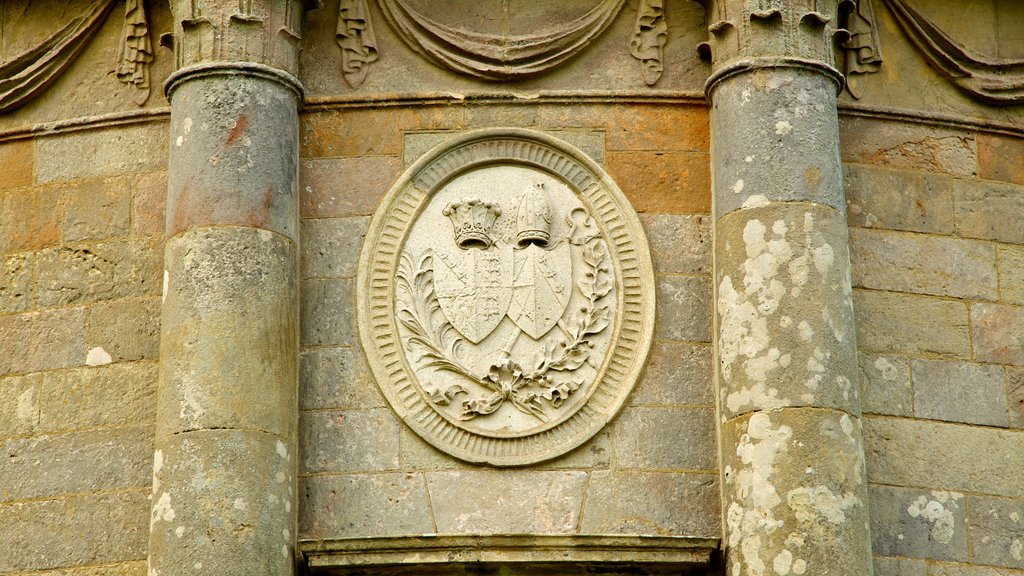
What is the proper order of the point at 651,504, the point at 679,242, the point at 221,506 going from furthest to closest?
the point at 679,242 < the point at 651,504 < the point at 221,506

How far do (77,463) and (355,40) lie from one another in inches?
118

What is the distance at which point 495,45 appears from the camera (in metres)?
11.0

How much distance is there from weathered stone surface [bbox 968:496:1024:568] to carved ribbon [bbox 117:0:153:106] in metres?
5.54

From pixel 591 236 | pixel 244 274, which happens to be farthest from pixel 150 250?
pixel 591 236

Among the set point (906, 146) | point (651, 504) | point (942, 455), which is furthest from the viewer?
point (906, 146)

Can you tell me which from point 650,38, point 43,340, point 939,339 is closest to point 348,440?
point 43,340

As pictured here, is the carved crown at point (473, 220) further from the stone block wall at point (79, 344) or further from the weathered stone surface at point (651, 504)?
the stone block wall at point (79, 344)

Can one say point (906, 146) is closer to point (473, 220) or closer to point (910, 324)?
point (910, 324)

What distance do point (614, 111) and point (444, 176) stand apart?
3.61ft

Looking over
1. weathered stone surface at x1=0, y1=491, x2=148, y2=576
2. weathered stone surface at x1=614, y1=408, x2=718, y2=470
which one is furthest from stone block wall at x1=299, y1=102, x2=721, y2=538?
weathered stone surface at x1=0, y1=491, x2=148, y2=576

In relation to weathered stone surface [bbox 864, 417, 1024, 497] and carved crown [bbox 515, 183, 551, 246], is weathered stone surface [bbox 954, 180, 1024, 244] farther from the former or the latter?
carved crown [bbox 515, 183, 551, 246]

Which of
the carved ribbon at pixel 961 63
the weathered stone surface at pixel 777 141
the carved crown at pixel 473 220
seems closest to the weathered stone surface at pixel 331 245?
the carved crown at pixel 473 220

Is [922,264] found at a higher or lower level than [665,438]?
higher

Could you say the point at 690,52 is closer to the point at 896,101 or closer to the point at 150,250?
the point at 896,101
